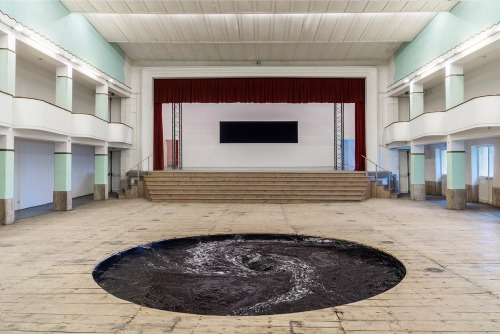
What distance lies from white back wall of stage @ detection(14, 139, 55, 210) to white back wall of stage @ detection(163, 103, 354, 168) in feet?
23.2

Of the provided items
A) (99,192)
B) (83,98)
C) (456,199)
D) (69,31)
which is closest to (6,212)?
(99,192)

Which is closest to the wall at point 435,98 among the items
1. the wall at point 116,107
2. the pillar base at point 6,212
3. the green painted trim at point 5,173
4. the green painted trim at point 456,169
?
the green painted trim at point 456,169

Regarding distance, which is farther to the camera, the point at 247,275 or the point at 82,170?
the point at 82,170

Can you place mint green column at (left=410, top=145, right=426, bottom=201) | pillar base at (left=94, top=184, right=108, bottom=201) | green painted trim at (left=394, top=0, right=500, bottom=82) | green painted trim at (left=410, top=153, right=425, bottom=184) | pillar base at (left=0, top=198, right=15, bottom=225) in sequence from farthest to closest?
pillar base at (left=94, top=184, right=108, bottom=201) < green painted trim at (left=410, top=153, right=425, bottom=184) < mint green column at (left=410, top=145, right=426, bottom=201) < green painted trim at (left=394, top=0, right=500, bottom=82) < pillar base at (left=0, top=198, right=15, bottom=225)

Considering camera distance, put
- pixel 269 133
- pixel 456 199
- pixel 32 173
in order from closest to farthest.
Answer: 1. pixel 456 199
2. pixel 32 173
3. pixel 269 133

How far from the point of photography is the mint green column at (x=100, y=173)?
45.0 ft

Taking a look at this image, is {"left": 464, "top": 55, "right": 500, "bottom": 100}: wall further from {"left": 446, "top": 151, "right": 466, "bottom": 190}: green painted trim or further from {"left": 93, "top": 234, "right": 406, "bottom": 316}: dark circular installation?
{"left": 93, "top": 234, "right": 406, "bottom": 316}: dark circular installation

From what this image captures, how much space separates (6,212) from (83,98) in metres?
7.21

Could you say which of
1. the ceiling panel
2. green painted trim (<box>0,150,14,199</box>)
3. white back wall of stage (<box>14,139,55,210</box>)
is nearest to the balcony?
green painted trim (<box>0,150,14,199</box>)

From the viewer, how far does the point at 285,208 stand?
11.0 m

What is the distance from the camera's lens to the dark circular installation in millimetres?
3713

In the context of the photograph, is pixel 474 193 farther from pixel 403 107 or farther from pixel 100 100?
pixel 100 100

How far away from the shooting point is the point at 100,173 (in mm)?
13844

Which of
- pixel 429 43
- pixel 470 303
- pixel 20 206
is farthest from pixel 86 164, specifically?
pixel 470 303
